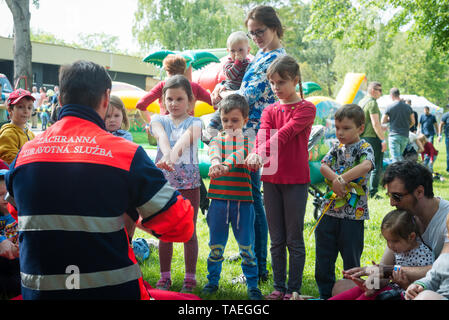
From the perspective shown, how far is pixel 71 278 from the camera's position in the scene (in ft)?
6.13

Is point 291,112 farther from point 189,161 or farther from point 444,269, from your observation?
point 444,269

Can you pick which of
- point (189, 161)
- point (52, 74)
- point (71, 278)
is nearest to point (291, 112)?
point (189, 161)

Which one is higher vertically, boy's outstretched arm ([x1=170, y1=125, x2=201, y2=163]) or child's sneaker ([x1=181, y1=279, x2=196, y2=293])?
boy's outstretched arm ([x1=170, y1=125, x2=201, y2=163])

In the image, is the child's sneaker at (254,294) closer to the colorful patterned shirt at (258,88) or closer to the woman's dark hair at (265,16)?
the colorful patterned shirt at (258,88)

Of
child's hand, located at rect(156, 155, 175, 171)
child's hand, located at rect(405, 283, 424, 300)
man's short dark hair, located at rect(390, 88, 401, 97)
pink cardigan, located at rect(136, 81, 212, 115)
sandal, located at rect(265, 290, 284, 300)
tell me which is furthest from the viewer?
man's short dark hair, located at rect(390, 88, 401, 97)

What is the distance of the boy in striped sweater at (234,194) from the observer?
341 cm

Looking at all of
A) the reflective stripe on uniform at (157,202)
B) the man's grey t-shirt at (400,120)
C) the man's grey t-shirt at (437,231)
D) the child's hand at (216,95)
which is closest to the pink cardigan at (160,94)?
the child's hand at (216,95)

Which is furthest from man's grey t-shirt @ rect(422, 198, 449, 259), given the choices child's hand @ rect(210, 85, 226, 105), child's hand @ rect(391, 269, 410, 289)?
child's hand @ rect(210, 85, 226, 105)

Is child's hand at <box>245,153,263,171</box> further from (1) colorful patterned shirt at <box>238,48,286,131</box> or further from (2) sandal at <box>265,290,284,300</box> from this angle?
(2) sandal at <box>265,290,284,300</box>

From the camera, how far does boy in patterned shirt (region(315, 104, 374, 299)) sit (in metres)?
3.27

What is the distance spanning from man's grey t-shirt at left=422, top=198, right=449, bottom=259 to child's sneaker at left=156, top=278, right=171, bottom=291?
2150 millimetres
